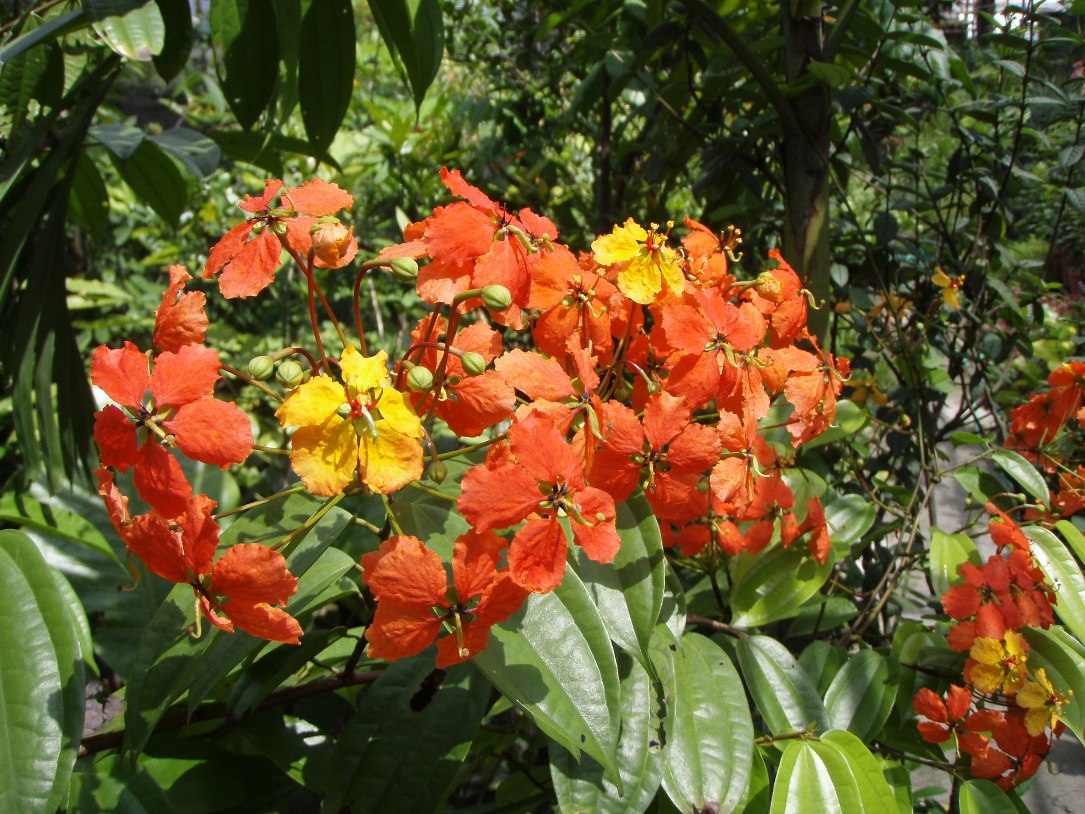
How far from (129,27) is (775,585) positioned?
0.92 metres

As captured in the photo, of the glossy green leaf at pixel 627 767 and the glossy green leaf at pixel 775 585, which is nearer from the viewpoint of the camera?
the glossy green leaf at pixel 627 767

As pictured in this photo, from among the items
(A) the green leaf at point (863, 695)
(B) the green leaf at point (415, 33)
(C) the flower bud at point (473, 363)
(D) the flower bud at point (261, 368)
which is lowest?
(A) the green leaf at point (863, 695)

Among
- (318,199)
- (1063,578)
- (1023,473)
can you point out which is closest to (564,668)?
(318,199)

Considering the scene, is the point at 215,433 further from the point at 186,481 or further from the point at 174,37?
the point at 174,37

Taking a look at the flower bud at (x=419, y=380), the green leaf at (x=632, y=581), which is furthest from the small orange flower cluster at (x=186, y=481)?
the green leaf at (x=632, y=581)

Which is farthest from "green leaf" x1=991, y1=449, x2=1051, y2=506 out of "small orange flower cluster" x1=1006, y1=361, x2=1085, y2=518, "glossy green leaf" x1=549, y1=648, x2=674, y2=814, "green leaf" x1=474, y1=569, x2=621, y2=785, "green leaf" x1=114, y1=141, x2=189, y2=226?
"green leaf" x1=114, y1=141, x2=189, y2=226

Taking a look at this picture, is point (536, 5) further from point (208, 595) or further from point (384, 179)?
point (208, 595)

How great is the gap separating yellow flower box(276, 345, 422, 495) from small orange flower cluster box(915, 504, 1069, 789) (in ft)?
2.38

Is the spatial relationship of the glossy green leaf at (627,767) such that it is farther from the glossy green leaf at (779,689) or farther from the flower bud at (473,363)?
the flower bud at (473,363)

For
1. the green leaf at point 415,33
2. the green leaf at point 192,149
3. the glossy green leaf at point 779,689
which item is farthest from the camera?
the green leaf at point 192,149

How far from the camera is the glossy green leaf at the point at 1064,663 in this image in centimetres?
87

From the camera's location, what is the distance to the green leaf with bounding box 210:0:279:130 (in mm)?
900

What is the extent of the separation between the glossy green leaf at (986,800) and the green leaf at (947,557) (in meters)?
0.22

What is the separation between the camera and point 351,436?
1.75 ft
